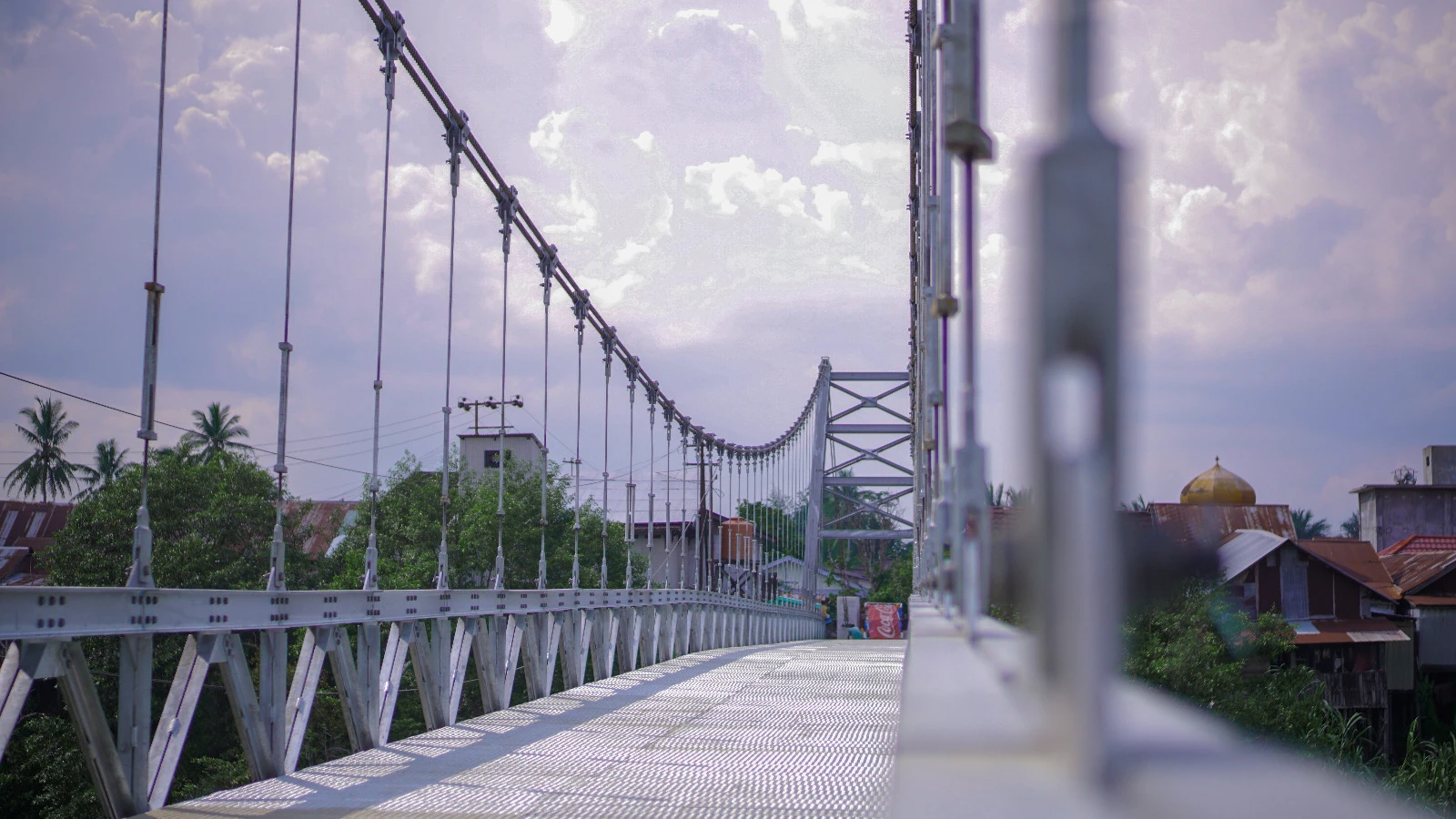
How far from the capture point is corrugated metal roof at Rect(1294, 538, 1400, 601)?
24.1 m

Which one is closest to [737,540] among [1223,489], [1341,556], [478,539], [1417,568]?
[478,539]

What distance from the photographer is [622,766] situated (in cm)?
446

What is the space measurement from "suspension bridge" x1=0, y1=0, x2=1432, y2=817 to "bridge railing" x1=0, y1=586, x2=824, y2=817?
0.01 meters

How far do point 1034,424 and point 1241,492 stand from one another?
39821 mm

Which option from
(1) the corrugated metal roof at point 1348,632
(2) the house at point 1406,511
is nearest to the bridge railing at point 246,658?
(1) the corrugated metal roof at point 1348,632

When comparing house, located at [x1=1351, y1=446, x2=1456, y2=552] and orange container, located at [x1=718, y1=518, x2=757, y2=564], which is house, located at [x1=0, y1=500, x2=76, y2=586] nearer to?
orange container, located at [x1=718, y1=518, x2=757, y2=564]

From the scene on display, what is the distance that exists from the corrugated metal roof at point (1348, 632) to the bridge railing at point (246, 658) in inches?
662

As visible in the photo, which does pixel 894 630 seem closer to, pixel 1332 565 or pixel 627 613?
pixel 1332 565

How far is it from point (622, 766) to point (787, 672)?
5.27 meters

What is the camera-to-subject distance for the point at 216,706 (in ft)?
75.3

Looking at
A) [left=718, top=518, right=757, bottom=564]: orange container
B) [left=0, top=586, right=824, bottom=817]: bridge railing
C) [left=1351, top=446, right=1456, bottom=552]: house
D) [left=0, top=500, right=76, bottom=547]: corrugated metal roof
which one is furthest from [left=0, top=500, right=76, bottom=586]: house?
[left=1351, top=446, right=1456, bottom=552]: house

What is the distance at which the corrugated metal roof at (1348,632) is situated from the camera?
21812mm

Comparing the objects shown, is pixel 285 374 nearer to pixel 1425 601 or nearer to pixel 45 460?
pixel 1425 601

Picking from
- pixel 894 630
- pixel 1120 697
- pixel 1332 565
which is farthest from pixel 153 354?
pixel 894 630
